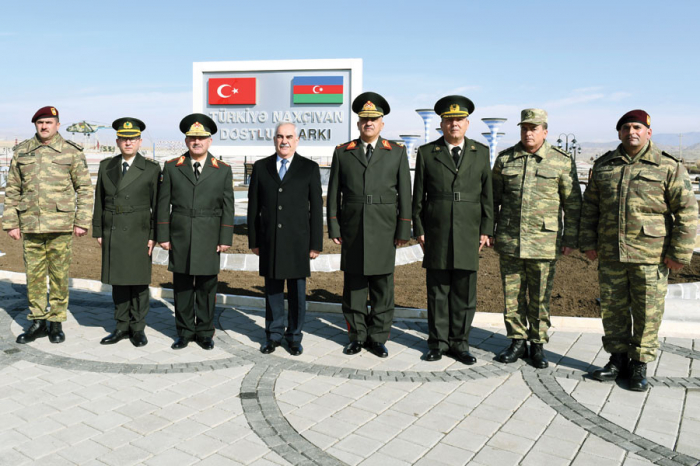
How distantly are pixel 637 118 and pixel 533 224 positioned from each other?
1112 mm

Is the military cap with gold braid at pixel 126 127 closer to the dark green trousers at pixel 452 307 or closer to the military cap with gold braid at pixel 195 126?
the military cap with gold braid at pixel 195 126

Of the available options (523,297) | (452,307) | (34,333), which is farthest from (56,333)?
(523,297)

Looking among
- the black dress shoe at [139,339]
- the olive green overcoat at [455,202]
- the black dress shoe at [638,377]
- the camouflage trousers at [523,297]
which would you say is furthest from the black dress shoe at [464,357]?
the black dress shoe at [139,339]

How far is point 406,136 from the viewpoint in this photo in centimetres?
3069

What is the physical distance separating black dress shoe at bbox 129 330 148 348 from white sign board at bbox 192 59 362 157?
8172 millimetres

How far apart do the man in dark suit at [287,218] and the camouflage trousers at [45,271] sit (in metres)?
1.92

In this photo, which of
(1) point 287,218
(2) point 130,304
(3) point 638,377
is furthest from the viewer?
(2) point 130,304

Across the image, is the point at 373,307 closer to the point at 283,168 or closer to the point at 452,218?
the point at 452,218

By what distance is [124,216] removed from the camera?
539cm

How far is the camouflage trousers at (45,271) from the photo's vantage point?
5.57 meters

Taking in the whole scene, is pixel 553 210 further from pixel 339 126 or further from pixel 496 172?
pixel 339 126

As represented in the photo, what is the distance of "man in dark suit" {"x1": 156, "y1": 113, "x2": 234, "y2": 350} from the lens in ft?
17.4

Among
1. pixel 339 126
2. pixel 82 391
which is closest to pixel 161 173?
pixel 82 391

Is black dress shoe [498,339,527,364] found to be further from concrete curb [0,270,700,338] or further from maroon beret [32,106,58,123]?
maroon beret [32,106,58,123]
